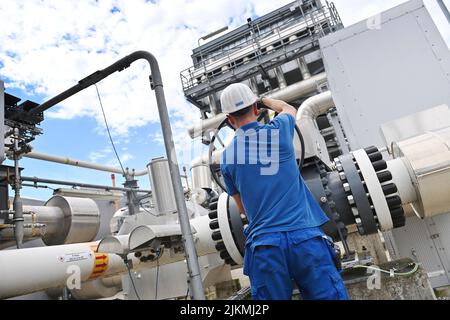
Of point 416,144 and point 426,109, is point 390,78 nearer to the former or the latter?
point 426,109

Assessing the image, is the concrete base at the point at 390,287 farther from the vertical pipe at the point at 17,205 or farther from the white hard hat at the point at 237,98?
the vertical pipe at the point at 17,205

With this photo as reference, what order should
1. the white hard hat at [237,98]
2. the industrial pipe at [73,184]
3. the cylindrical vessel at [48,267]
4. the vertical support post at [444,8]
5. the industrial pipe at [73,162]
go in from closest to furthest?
the white hard hat at [237,98] < the cylindrical vessel at [48,267] < the vertical support post at [444,8] < the industrial pipe at [73,184] < the industrial pipe at [73,162]

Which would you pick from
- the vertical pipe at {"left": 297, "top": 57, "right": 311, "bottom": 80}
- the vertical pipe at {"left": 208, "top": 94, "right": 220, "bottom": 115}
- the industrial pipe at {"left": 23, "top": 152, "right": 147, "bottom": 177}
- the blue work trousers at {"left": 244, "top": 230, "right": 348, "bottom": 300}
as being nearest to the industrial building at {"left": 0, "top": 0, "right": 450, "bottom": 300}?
the blue work trousers at {"left": 244, "top": 230, "right": 348, "bottom": 300}

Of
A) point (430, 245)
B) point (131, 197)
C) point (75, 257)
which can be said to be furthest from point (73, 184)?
point (430, 245)

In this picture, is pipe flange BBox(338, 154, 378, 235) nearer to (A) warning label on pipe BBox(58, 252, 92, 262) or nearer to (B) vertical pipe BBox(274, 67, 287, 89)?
(A) warning label on pipe BBox(58, 252, 92, 262)

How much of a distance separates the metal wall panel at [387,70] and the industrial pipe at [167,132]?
1.46m

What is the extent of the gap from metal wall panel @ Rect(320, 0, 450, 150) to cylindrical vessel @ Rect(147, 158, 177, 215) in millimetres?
1785

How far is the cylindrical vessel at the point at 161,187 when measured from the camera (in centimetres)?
322

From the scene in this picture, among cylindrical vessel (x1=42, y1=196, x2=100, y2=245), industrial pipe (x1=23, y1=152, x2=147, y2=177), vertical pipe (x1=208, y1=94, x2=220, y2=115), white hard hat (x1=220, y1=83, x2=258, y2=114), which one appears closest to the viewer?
white hard hat (x1=220, y1=83, x2=258, y2=114)

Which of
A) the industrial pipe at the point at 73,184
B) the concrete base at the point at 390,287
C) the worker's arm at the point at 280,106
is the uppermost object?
the industrial pipe at the point at 73,184

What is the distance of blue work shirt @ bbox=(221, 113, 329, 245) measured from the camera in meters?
1.13

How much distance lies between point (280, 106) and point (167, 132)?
72 centimetres

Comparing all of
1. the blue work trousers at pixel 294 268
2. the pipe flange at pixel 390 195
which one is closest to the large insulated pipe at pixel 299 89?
the pipe flange at pixel 390 195
